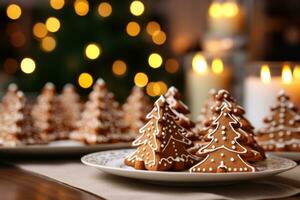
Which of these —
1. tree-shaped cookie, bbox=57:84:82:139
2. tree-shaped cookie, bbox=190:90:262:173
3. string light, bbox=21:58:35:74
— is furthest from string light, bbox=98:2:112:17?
tree-shaped cookie, bbox=190:90:262:173

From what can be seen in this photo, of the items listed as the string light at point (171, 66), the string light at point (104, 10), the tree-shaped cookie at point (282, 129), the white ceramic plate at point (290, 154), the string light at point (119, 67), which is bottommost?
the white ceramic plate at point (290, 154)

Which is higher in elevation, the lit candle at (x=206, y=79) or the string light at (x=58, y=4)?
the string light at (x=58, y=4)

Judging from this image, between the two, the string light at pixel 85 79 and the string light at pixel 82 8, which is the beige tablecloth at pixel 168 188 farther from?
the string light at pixel 82 8

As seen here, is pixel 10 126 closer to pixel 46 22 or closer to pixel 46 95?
pixel 46 95

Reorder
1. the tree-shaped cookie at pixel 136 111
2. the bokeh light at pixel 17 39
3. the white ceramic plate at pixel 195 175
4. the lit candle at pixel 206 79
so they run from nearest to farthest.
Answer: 1. the white ceramic plate at pixel 195 175
2. the tree-shaped cookie at pixel 136 111
3. the lit candle at pixel 206 79
4. the bokeh light at pixel 17 39

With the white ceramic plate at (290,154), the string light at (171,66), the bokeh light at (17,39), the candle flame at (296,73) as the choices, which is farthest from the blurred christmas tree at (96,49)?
the white ceramic plate at (290,154)

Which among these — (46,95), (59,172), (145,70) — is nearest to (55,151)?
(59,172)

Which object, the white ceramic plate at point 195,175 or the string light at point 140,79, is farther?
the string light at point 140,79
